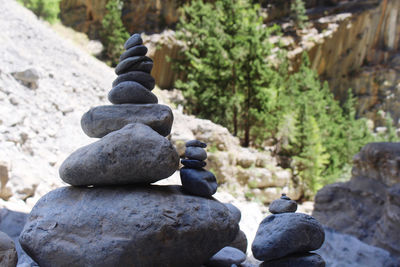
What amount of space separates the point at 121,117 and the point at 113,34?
20.9 m

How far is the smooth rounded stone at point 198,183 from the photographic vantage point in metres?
3.50

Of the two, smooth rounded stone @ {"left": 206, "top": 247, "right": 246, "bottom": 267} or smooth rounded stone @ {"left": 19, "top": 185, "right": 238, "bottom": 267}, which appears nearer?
smooth rounded stone @ {"left": 19, "top": 185, "right": 238, "bottom": 267}

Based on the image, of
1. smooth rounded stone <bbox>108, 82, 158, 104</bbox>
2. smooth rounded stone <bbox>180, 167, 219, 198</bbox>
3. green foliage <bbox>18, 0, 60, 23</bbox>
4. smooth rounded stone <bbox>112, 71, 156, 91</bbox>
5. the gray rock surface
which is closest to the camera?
smooth rounded stone <bbox>180, 167, 219, 198</bbox>

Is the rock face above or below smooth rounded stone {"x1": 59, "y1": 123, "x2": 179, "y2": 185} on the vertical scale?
below

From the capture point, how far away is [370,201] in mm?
7578

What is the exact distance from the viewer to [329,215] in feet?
27.3

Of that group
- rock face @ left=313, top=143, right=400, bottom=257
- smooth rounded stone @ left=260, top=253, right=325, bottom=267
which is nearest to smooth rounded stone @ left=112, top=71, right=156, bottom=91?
smooth rounded stone @ left=260, top=253, right=325, bottom=267

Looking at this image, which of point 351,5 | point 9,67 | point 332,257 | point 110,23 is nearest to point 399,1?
point 351,5

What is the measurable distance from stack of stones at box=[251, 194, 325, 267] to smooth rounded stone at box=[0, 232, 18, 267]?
7.71 ft

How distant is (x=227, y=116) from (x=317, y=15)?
18.7 metres

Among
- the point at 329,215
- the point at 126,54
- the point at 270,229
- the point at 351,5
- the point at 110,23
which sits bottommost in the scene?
the point at 329,215

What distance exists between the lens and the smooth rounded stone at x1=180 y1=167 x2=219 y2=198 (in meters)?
3.50

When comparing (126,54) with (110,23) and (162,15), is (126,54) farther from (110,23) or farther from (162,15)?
(162,15)

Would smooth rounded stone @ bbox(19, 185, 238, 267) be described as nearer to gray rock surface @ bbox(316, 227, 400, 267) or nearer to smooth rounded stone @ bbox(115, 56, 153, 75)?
smooth rounded stone @ bbox(115, 56, 153, 75)
